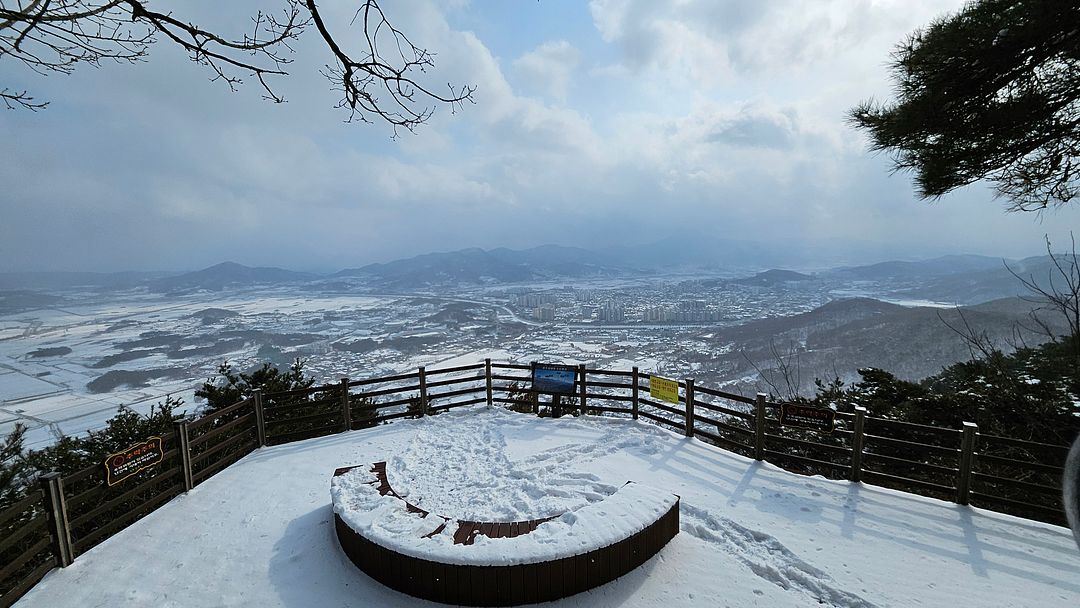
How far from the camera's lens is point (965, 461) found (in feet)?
17.0

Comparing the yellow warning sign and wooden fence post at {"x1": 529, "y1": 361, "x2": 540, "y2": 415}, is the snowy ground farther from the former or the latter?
wooden fence post at {"x1": 529, "y1": 361, "x2": 540, "y2": 415}

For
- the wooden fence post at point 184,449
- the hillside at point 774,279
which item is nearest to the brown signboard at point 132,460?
the wooden fence post at point 184,449

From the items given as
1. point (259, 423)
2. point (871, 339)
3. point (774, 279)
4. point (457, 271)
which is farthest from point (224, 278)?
point (871, 339)

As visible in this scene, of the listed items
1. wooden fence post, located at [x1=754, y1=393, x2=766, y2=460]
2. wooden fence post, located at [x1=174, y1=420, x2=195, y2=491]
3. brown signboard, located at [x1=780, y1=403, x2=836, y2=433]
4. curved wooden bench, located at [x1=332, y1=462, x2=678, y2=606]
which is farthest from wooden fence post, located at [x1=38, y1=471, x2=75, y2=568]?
brown signboard, located at [x1=780, y1=403, x2=836, y2=433]

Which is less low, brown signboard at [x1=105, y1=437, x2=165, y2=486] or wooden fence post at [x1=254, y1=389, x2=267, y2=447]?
brown signboard at [x1=105, y1=437, x2=165, y2=486]

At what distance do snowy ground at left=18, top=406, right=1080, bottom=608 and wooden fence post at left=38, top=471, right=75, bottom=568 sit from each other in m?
0.17

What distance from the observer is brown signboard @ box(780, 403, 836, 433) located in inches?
236

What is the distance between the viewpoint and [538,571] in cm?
385

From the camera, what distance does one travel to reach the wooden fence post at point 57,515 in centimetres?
435

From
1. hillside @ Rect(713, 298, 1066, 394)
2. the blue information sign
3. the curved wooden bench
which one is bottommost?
hillside @ Rect(713, 298, 1066, 394)

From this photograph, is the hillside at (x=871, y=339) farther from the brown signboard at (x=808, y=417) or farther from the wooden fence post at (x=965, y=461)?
the wooden fence post at (x=965, y=461)

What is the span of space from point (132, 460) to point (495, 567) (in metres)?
4.76

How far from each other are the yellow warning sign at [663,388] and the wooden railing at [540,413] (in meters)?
0.11

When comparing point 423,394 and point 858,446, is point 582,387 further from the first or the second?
point 858,446
